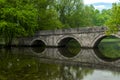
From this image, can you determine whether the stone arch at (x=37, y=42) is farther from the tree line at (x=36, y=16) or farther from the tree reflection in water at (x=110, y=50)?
the tree reflection in water at (x=110, y=50)

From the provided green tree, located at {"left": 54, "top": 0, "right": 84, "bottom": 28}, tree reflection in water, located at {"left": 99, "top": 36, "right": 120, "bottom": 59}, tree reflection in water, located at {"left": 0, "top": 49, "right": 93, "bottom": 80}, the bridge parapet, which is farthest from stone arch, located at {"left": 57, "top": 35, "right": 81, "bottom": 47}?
tree reflection in water, located at {"left": 0, "top": 49, "right": 93, "bottom": 80}

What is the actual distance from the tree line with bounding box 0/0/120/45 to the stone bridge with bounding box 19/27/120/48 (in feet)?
4.36

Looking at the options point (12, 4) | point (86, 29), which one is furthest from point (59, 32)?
point (12, 4)

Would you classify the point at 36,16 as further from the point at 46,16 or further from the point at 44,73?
the point at 44,73

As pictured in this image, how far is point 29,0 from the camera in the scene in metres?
45.3

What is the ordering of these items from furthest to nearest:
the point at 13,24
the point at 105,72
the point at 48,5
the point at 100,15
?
the point at 100,15, the point at 48,5, the point at 13,24, the point at 105,72

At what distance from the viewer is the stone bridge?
125ft

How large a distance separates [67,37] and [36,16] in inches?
235

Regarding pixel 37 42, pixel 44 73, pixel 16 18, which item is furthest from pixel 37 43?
pixel 44 73

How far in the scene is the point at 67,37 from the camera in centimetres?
4191

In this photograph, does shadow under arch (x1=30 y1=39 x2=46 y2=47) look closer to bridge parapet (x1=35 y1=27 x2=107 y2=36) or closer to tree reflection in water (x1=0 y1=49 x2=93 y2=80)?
bridge parapet (x1=35 y1=27 x2=107 y2=36)

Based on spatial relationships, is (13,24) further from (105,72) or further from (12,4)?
(105,72)

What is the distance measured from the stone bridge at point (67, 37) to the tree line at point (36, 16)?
Result: 1328mm

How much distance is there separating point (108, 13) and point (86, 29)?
46453 mm
